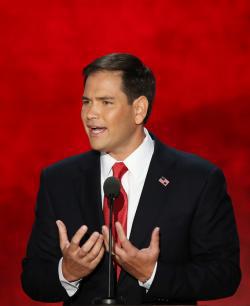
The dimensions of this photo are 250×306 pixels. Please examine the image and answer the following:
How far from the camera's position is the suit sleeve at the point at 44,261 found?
2547 millimetres

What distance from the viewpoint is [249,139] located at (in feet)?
11.3

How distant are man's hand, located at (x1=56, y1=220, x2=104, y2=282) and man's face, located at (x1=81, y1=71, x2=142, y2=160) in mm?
356

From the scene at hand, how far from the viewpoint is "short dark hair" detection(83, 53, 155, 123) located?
8.88 feet

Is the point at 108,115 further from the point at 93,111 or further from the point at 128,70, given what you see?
the point at 128,70

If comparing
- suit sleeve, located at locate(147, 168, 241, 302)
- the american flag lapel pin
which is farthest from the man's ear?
suit sleeve, located at locate(147, 168, 241, 302)

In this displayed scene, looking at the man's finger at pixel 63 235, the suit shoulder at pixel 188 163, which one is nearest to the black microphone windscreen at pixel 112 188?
the man's finger at pixel 63 235

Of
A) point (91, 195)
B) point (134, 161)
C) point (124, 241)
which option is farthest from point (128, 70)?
point (124, 241)

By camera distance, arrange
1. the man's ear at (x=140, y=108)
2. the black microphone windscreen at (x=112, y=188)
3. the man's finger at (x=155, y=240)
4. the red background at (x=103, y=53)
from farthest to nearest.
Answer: the red background at (x=103, y=53)
the man's ear at (x=140, y=108)
the man's finger at (x=155, y=240)
the black microphone windscreen at (x=112, y=188)

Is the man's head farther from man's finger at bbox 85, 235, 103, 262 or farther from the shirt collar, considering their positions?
man's finger at bbox 85, 235, 103, 262

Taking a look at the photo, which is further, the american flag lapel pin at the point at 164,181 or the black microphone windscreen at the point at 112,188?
the american flag lapel pin at the point at 164,181

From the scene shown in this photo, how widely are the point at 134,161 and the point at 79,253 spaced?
492 mm

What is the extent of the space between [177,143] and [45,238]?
1025 millimetres

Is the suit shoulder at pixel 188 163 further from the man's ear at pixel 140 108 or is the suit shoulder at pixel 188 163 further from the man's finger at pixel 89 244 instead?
the man's finger at pixel 89 244

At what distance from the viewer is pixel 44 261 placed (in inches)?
104
